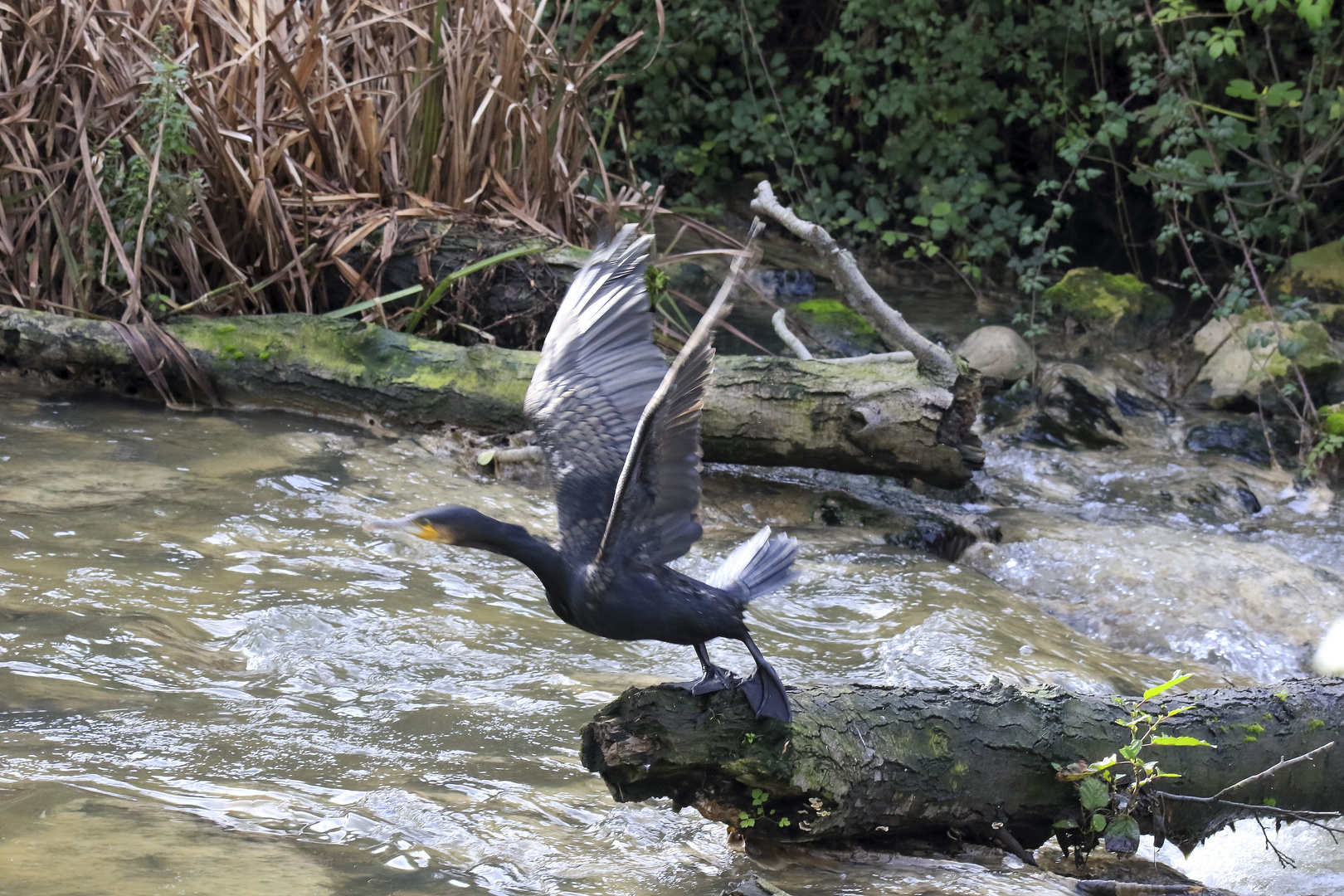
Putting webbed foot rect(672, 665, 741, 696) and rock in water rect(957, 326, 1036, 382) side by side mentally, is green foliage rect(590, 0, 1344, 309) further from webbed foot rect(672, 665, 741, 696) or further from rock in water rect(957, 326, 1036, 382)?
webbed foot rect(672, 665, 741, 696)

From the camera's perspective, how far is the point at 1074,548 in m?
4.54

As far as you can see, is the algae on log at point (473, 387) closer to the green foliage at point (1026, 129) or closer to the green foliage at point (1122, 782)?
the green foliage at point (1122, 782)

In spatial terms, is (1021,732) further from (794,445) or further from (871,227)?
(871,227)

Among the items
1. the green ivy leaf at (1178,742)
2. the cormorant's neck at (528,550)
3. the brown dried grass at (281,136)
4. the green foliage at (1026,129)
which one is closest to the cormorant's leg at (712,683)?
the cormorant's neck at (528,550)

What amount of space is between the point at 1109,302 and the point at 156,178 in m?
5.61

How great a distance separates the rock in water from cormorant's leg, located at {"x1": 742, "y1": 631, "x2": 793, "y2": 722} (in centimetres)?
462

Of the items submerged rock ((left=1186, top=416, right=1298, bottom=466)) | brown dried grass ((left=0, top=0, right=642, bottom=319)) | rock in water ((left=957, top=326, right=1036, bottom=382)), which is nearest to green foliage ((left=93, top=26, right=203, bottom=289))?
brown dried grass ((left=0, top=0, right=642, bottom=319))

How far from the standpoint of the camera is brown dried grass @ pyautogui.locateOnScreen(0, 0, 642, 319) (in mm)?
4973

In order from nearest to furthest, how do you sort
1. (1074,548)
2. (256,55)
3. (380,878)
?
(380,878), (1074,548), (256,55)

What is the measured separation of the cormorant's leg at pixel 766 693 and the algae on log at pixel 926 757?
3 centimetres

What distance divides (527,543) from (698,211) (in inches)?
274

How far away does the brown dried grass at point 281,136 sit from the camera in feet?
16.3

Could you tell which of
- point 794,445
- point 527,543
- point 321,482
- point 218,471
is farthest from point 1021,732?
point 218,471

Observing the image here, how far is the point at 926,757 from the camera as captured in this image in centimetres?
218
